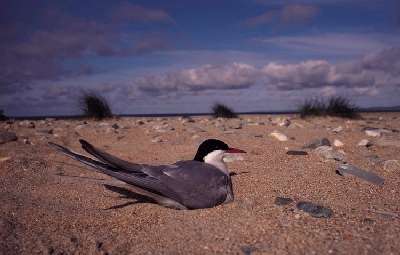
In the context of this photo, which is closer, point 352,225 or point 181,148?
point 352,225

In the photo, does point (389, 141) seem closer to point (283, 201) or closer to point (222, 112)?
point (283, 201)

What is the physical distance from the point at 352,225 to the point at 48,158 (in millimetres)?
4392

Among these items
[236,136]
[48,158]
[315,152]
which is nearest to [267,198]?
[315,152]

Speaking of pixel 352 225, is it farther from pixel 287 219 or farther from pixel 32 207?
pixel 32 207

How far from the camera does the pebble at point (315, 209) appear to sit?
3.15m

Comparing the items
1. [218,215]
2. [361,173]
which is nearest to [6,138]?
[218,215]

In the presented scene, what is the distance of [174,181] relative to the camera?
3.41 meters

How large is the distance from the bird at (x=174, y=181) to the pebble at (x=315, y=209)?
1.98ft

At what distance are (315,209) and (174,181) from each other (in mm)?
1078

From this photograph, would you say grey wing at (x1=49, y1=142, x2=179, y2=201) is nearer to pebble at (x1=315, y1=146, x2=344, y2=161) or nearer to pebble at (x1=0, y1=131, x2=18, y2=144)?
pebble at (x1=315, y1=146, x2=344, y2=161)

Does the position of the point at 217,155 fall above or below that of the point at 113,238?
above

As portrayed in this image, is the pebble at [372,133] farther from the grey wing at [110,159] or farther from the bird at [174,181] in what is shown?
the grey wing at [110,159]

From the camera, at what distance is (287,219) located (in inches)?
122

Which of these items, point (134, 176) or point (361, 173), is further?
point (361, 173)
